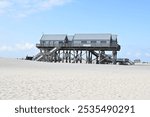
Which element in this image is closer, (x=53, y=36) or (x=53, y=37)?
(x=53, y=37)

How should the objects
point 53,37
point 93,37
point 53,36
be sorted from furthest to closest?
point 53,36 < point 53,37 < point 93,37

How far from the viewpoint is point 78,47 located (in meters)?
70.4

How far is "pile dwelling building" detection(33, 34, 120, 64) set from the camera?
67.9 meters

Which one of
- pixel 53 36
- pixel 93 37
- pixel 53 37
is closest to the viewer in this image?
pixel 93 37

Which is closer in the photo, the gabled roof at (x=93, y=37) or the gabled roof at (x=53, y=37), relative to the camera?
the gabled roof at (x=93, y=37)

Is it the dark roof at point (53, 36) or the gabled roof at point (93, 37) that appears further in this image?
the dark roof at point (53, 36)

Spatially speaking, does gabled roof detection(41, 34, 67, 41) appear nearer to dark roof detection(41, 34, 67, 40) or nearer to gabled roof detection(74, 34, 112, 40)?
dark roof detection(41, 34, 67, 40)

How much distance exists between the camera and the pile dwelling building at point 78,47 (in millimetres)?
67875

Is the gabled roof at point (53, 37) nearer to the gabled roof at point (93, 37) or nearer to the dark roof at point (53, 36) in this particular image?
the dark roof at point (53, 36)

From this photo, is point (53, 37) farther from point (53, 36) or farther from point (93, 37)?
point (93, 37)

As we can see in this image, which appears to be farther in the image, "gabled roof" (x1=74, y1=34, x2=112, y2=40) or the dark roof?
the dark roof

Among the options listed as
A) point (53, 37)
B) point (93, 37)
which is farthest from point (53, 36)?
point (93, 37)

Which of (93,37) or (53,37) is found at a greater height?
(53,37)

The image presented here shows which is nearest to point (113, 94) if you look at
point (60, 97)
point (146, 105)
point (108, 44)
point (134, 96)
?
point (134, 96)
